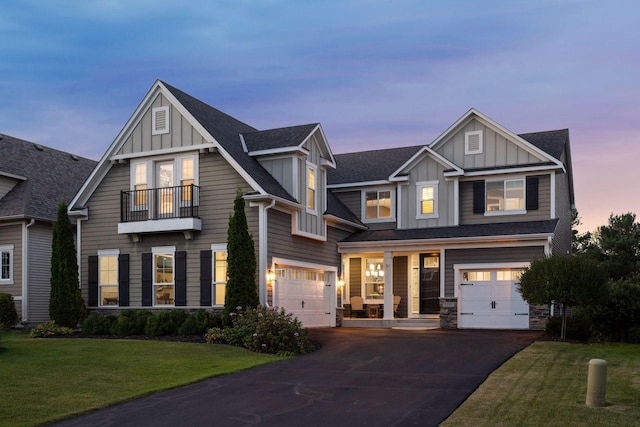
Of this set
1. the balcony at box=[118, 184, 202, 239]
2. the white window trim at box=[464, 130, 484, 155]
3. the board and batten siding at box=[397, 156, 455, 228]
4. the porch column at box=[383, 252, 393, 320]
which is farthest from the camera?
the board and batten siding at box=[397, 156, 455, 228]

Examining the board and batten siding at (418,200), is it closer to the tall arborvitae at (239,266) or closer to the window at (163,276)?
the tall arborvitae at (239,266)

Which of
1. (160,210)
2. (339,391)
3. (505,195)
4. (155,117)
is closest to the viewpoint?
(339,391)

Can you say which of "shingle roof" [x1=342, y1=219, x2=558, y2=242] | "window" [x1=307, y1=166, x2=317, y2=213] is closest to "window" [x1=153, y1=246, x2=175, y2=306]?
"window" [x1=307, y1=166, x2=317, y2=213]


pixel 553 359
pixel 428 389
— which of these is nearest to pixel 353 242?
pixel 553 359

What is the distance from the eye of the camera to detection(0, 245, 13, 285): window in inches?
1065

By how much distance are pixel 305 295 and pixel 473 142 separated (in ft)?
29.8

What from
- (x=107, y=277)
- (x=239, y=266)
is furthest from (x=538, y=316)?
(x=107, y=277)

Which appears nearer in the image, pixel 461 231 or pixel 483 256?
pixel 483 256

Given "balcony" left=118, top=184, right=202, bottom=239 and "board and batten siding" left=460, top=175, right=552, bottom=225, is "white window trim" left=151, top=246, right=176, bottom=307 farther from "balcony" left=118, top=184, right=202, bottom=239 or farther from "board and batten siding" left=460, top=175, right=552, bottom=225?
"board and batten siding" left=460, top=175, right=552, bottom=225

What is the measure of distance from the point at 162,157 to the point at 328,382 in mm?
12137

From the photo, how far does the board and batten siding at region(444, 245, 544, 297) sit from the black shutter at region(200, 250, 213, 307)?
874cm

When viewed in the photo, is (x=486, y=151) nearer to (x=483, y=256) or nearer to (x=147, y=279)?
(x=483, y=256)

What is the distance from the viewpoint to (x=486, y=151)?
90.5 ft

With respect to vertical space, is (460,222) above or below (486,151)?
below
